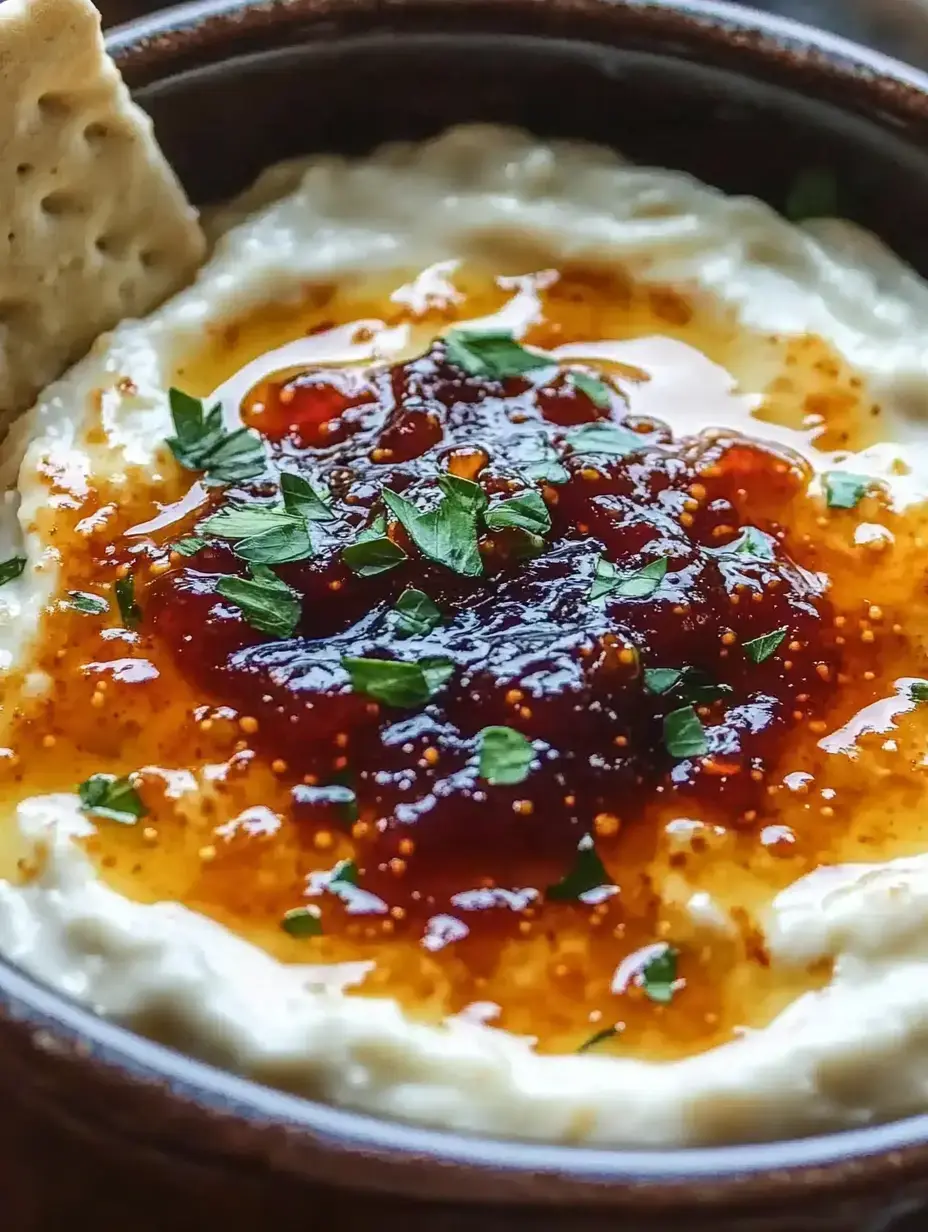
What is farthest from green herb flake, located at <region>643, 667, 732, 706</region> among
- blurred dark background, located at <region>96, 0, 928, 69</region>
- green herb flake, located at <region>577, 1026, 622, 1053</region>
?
blurred dark background, located at <region>96, 0, 928, 69</region>

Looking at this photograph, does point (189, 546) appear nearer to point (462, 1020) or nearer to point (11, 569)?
point (11, 569)

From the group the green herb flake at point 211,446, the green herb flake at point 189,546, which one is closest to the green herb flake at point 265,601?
the green herb flake at point 189,546

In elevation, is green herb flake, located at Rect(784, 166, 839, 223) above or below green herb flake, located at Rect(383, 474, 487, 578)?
above

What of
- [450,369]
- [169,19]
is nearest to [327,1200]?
[450,369]

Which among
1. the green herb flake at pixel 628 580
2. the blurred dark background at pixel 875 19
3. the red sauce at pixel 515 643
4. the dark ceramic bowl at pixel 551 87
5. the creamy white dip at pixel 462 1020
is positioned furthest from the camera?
the blurred dark background at pixel 875 19

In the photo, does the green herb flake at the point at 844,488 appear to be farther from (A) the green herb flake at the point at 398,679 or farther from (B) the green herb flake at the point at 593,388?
(A) the green herb flake at the point at 398,679

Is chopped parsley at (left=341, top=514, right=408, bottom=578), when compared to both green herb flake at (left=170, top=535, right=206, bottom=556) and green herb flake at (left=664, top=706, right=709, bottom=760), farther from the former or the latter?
green herb flake at (left=664, top=706, right=709, bottom=760)

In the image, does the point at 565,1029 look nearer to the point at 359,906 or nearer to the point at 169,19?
the point at 359,906
